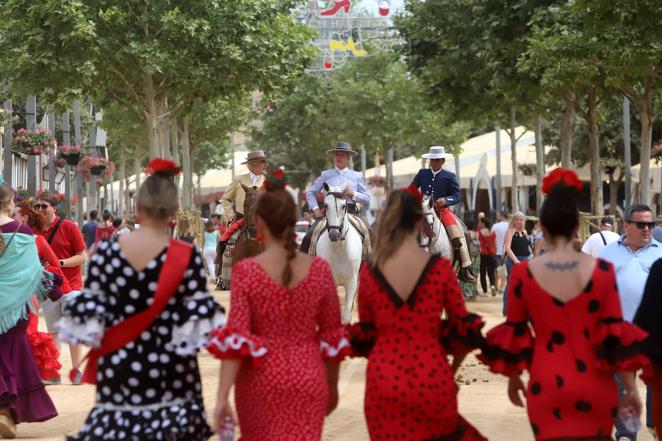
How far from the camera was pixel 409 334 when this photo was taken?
703 cm

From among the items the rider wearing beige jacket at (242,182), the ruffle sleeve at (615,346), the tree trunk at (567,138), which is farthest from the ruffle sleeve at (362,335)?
the tree trunk at (567,138)

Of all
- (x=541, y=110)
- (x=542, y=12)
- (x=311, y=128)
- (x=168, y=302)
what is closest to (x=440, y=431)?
(x=168, y=302)

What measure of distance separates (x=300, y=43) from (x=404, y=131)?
28.9 metres

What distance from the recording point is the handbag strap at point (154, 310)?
22.1 feet

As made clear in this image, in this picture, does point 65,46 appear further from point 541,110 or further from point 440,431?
point 440,431

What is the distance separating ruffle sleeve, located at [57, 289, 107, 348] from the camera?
6688 mm

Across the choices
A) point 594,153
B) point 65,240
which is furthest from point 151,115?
point 65,240

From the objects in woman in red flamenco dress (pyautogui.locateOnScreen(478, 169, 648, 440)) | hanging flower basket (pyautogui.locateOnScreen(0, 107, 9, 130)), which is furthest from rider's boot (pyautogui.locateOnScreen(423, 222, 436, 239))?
hanging flower basket (pyautogui.locateOnScreen(0, 107, 9, 130))

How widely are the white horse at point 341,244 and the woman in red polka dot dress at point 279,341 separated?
1103 centimetres

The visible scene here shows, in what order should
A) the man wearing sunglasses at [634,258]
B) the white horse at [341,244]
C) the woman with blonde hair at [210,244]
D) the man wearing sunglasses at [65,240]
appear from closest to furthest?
the man wearing sunglasses at [634,258]
the man wearing sunglasses at [65,240]
the white horse at [341,244]
the woman with blonde hair at [210,244]

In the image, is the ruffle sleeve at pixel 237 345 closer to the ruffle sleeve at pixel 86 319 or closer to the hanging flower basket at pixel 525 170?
the ruffle sleeve at pixel 86 319

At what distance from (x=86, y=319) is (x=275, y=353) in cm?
91

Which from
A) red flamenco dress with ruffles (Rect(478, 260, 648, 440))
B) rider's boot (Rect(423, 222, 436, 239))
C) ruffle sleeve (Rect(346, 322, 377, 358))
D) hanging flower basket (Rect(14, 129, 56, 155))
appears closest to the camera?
red flamenco dress with ruffles (Rect(478, 260, 648, 440))

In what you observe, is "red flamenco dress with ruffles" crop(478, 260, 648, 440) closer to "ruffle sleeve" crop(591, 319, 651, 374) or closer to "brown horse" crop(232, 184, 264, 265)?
"ruffle sleeve" crop(591, 319, 651, 374)
